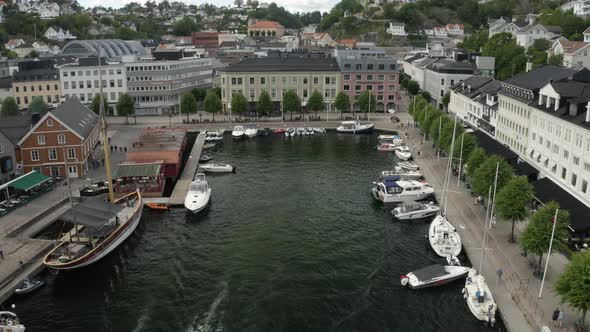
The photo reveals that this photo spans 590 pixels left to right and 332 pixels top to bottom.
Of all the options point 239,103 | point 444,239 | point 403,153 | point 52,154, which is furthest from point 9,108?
point 444,239

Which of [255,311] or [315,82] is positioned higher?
[315,82]

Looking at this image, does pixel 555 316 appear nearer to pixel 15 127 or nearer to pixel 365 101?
pixel 15 127

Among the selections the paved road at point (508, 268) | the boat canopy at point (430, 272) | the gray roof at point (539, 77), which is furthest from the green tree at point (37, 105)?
the boat canopy at point (430, 272)

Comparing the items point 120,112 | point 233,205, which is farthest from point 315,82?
point 233,205

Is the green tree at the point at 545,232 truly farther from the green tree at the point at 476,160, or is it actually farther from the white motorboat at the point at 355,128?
the white motorboat at the point at 355,128

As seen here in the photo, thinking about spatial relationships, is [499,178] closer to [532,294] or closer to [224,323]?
[532,294]
